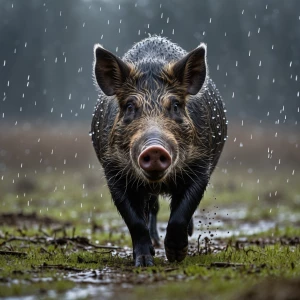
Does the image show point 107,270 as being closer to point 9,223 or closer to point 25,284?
point 25,284

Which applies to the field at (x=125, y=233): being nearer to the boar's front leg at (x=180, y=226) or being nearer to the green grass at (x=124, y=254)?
the green grass at (x=124, y=254)

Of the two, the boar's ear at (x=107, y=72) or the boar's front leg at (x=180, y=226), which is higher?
the boar's ear at (x=107, y=72)

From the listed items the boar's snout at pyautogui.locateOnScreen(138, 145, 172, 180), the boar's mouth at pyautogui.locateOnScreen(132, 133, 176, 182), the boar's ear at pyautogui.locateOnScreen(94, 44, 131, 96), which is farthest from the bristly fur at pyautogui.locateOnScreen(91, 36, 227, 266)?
the boar's snout at pyautogui.locateOnScreen(138, 145, 172, 180)

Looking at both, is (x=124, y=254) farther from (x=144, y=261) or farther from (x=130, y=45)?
(x=130, y=45)

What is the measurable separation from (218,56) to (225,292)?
1452 inches

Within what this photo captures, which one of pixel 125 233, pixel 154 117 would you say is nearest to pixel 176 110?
pixel 154 117

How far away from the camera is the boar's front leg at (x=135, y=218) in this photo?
6.30 m

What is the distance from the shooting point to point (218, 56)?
4066 centimetres

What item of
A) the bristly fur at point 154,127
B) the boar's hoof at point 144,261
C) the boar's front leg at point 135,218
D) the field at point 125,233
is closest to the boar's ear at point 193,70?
the bristly fur at point 154,127

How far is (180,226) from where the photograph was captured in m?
6.32

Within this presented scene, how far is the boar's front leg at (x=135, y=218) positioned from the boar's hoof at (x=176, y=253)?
6.4 inches

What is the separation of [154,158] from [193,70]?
162cm

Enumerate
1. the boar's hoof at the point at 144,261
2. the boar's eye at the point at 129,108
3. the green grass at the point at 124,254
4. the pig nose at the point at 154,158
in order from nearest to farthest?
1. the green grass at the point at 124,254
2. the pig nose at the point at 154,158
3. the boar's hoof at the point at 144,261
4. the boar's eye at the point at 129,108

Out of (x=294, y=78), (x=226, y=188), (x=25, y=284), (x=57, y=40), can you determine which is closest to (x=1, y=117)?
(x=57, y=40)
